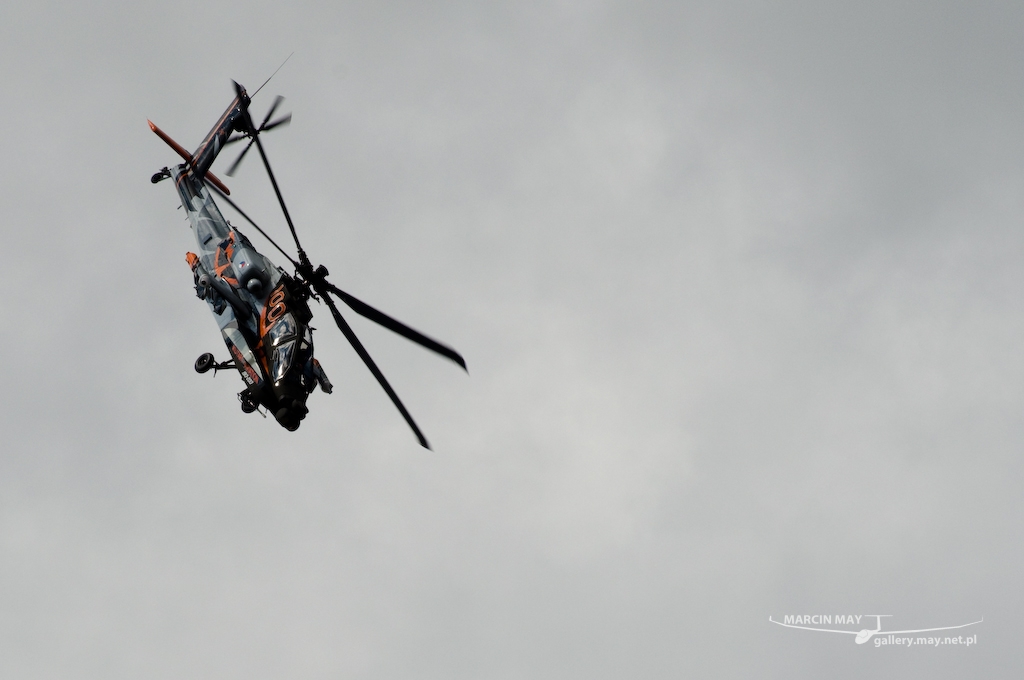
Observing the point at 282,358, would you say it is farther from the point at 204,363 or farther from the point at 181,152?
the point at 181,152

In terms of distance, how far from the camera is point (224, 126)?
52.7 meters

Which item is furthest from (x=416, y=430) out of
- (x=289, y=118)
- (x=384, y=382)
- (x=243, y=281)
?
(x=289, y=118)

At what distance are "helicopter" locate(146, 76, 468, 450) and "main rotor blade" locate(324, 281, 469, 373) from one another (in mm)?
36

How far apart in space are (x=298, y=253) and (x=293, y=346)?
387 centimetres

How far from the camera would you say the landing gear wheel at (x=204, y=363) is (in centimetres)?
4344

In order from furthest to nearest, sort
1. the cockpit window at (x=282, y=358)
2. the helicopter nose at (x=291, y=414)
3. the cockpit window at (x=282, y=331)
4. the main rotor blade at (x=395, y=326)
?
1. the cockpit window at (x=282, y=331)
2. the cockpit window at (x=282, y=358)
3. the helicopter nose at (x=291, y=414)
4. the main rotor blade at (x=395, y=326)

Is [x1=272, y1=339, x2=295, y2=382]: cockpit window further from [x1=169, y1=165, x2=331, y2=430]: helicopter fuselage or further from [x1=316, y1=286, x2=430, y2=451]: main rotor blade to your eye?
[x1=316, y1=286, x2=430, y2=451]: main rotor blade

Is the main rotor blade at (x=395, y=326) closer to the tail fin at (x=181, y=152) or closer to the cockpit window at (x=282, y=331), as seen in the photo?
the cockpit window at (x=282, y=331)

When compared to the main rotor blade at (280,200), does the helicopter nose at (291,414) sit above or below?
below

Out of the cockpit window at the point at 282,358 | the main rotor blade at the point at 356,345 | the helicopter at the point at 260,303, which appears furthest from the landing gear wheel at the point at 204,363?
the main rotor blade at the point at 356,345

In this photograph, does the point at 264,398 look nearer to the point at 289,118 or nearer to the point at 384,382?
the point at 384,382

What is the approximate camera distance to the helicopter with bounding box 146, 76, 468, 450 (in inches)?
1553

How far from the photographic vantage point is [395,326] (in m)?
38.1

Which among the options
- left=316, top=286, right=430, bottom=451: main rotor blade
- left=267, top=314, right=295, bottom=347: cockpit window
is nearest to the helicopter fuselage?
left=267, top=314, right=295, bottom=347: cockpit window
